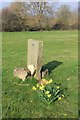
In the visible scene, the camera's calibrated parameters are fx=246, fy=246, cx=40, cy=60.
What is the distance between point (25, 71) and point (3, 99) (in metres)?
1.55

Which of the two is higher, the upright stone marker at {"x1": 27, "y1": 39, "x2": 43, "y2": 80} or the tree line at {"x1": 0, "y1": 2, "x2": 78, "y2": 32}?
the tree line at {"x1": 0, "y1": 2, "x2": 78, "y2": 32}

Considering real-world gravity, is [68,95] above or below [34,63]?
below

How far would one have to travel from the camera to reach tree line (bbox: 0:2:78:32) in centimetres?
4431

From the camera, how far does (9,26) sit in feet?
142

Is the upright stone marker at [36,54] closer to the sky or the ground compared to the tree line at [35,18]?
closer to the ground

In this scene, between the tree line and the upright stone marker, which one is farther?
the tree line

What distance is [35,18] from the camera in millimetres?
46281

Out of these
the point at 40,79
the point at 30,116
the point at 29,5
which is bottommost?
the point at 30,116

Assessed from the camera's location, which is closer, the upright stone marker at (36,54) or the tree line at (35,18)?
the upright stone marker at (36,54)

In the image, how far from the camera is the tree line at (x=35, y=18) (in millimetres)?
44312

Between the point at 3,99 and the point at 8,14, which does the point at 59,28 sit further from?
the point at 3,99

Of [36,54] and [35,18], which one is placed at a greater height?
[35,18]

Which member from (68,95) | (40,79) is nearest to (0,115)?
(68,95)

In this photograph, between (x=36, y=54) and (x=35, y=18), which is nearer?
(x=36, y=54)
